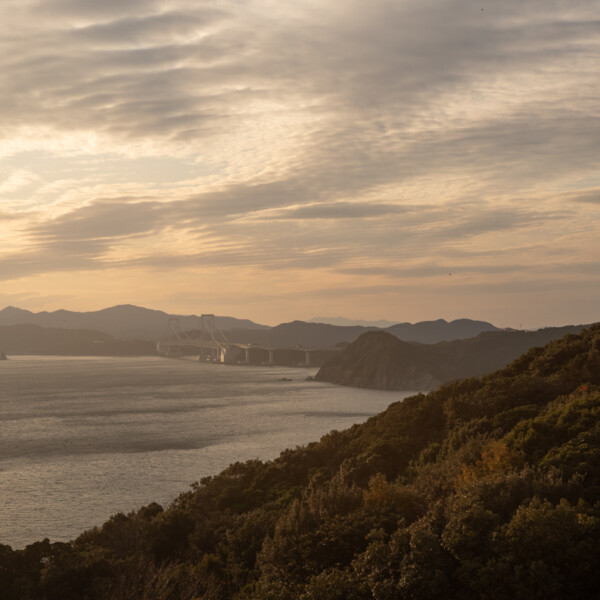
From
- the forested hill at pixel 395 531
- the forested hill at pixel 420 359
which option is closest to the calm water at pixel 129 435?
the forested hill at pixel 420 359

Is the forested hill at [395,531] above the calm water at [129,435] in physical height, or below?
above

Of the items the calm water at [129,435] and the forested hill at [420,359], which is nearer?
the calm water at [129,435]

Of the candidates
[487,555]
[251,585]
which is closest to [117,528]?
[251,585]

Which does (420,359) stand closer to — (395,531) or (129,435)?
(129,435)

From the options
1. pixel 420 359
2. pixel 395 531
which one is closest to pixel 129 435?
pixel 395 531

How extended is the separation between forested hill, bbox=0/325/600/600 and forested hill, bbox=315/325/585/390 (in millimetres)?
129225

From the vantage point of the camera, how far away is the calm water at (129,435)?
48.3 m

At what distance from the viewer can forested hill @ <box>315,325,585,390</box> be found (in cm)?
16388

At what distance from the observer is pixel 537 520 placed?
659 inches

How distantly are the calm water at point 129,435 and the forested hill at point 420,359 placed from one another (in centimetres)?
1241

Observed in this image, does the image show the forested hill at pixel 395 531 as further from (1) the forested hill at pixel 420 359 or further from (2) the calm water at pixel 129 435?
(1) the forested hill at pixel 420 359

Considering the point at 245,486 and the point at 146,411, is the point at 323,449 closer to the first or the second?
the point at 245,486

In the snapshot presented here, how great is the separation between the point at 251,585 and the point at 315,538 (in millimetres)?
2335

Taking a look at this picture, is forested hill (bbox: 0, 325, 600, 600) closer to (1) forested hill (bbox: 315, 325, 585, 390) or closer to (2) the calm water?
(2) the calm water
